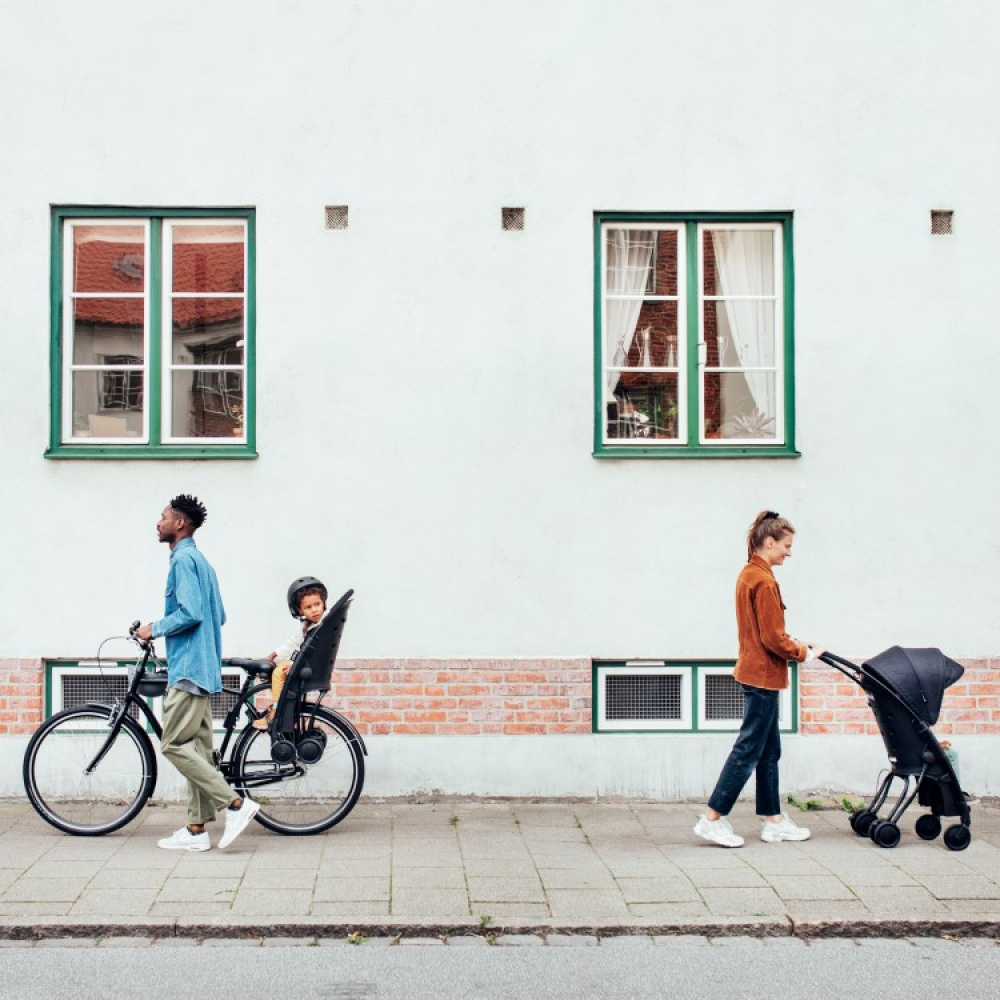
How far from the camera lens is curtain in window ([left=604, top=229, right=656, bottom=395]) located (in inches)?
355

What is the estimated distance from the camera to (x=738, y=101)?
8875mm

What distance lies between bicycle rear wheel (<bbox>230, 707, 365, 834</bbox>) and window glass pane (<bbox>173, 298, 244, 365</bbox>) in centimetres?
259

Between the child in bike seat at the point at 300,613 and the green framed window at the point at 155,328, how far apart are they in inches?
50.0

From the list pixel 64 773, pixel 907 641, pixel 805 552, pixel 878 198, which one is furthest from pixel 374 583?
pixel 878 198

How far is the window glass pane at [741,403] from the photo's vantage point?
9.05 meters

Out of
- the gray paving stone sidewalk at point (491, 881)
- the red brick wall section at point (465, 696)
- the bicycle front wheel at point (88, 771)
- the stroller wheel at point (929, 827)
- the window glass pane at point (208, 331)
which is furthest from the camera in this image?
the window glass pane at point (208, 331)

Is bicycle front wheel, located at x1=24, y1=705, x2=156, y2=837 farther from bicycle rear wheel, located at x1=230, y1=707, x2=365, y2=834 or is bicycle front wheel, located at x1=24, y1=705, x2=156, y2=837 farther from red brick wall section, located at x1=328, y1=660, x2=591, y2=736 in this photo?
red brick wall section, located at x1=328, y1=660, x2=591, y2=736

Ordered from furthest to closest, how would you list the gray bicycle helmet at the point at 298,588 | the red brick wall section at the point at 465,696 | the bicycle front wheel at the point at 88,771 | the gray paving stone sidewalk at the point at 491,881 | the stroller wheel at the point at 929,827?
the red brick wall section at the point at 465,696, the gray bicycle helmet at the point at 298,588, the bicycle front wheel at the point at 88,771, the stroller wheel at the point at 929,827, the gray paving stone sidewalk at the point at 491,881

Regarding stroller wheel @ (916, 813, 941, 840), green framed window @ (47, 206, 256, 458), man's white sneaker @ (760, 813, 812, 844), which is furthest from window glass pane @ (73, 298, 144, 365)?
stroller wheel @ (916, 813, 941, 840)

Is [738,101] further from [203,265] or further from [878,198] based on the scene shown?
[203,265]

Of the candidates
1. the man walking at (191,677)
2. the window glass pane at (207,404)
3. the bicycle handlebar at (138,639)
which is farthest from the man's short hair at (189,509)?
the window glass pane at (207,404)

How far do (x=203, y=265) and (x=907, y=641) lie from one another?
534 centimetres

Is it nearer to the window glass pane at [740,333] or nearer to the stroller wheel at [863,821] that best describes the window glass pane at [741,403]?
the window glass pane at [740,333]

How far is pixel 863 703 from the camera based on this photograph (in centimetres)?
884
